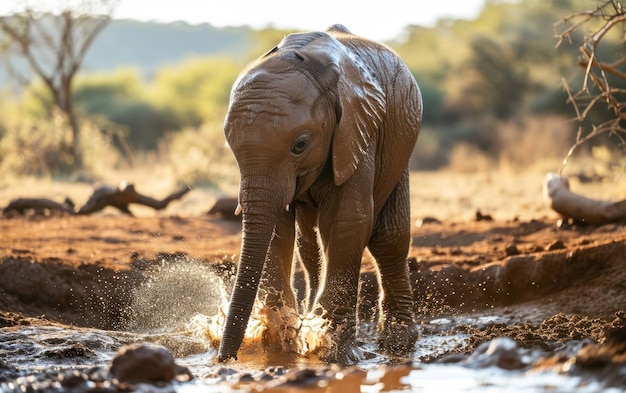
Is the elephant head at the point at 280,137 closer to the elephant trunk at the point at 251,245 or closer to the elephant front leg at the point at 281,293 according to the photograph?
the elephant trunk at the point at 251,245

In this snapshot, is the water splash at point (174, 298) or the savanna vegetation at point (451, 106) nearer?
the water splash at point (174, 298)

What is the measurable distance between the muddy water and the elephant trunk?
0.27 meters

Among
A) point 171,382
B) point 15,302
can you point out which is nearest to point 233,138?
point 171,382

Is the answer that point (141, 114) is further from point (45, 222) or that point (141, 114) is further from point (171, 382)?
point (171, 382)

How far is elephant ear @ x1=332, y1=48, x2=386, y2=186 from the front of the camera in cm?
592

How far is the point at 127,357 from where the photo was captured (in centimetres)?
482

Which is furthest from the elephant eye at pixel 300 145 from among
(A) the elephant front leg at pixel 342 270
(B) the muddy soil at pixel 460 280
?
(B) the muddy soil at pixel 460 280

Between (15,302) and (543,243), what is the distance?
14.8 feet

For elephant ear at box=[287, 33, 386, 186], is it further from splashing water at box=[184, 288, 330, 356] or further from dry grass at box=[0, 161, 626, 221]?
dry grass at box=[0, 161, 626, 221]

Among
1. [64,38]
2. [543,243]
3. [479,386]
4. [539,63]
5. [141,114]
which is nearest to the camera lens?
[479,386]

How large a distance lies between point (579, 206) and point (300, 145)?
5.03 metres

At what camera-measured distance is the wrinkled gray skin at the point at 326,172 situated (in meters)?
5.64

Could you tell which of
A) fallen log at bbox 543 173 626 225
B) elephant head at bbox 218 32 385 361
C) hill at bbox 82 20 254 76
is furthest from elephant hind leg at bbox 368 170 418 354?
hill at bbox 82 20 254 76

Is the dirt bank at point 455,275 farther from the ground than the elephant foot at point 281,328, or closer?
closer
